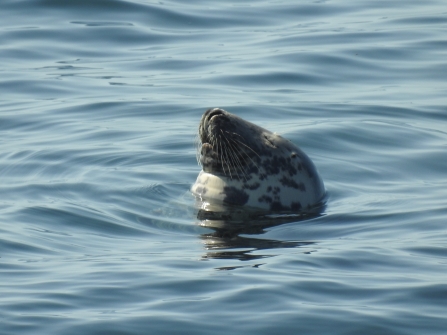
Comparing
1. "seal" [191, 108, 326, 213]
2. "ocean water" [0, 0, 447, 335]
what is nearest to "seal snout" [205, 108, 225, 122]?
"seal" [191, 108, 326, 213]

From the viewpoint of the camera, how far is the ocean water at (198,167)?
21.7 feet

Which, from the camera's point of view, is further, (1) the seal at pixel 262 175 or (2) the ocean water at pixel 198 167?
(1) the seal at pixel 262 175

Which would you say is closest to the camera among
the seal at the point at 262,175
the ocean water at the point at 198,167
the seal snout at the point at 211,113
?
the ocean water at the point at 198,167

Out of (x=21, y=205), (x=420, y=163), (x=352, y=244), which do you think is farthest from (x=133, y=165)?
(x=352, y=244)

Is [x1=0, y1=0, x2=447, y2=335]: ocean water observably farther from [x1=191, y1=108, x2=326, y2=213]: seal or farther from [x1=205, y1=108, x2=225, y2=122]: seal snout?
[x1=205, y1=108, x2=225, y2=122]: seal snout

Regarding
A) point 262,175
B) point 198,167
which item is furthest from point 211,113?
point 198,167

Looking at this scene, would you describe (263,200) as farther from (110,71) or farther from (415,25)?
(415,25)

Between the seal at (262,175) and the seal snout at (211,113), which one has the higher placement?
the seal snout at (211,113)

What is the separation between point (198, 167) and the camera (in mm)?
11305

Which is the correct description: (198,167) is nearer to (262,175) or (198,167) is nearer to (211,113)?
(262,175)

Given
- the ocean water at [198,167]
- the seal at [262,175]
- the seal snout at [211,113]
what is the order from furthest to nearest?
1. the seal at [262,175]
2. the seal snout at [211,113]
3. the ocean water at [198,167]

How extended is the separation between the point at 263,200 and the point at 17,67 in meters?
7.64

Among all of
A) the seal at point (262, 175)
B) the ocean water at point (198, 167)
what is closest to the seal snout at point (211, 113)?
the seal at point (262, 175)

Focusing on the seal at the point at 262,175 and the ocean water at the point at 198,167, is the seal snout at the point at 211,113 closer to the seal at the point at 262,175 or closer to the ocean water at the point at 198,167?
the seal at the point at 262,175
